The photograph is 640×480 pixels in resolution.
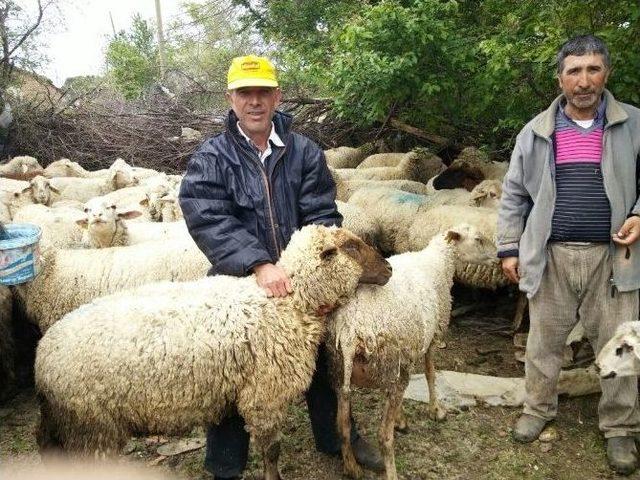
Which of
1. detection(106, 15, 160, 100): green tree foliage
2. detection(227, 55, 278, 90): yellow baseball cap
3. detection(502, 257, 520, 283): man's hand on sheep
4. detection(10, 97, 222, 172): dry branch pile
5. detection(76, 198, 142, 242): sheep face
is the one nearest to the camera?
detection(227, 55, 278, 90): yellow baseball cap

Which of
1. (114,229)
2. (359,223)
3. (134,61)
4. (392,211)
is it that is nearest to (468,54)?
(392,211)

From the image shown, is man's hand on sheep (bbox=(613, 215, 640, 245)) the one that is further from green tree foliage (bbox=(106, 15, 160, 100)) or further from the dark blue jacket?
green tree foliage (bbox=(106, 15, 160, 100))

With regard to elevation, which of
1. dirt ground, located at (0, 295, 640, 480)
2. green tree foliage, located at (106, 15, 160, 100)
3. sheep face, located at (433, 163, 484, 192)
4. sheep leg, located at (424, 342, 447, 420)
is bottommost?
dirt ground, located at (0, 295, 640, 480)

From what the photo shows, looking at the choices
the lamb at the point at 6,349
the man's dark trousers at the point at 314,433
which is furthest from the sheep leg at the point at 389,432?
the lamb at the point at 6,349

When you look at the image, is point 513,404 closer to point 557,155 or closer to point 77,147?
point 557,155

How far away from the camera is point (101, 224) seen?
5.39 meters

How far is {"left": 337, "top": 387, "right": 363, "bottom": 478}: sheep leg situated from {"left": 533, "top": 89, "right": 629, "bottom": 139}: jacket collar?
6.47 ft

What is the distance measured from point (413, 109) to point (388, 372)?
18.3 feet

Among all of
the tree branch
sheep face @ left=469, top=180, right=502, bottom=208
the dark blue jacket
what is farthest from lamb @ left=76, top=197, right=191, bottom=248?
Answer: the tree branch

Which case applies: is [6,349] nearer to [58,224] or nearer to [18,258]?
[18,258]

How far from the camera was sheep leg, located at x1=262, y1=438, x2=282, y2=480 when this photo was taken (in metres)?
2.92

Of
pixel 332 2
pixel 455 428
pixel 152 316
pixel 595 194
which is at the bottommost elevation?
pixel 455 428

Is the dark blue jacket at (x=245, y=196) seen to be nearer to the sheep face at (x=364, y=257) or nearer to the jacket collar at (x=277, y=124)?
the jacket collar at (x=277, y=124)

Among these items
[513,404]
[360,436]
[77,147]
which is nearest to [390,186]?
[513,404]
